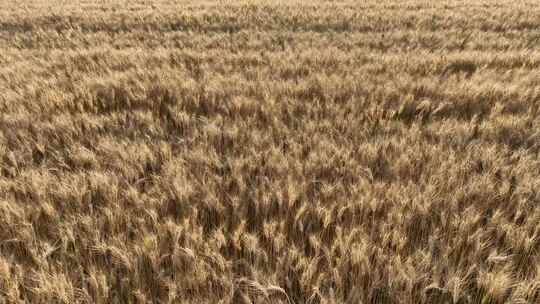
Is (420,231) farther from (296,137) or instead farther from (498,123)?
(498,123)

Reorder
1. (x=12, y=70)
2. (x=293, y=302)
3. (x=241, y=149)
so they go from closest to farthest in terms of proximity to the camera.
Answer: (x=293, y=302) → (x=241, y=149) → (x=12, y=70)

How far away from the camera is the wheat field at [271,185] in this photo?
1.11m

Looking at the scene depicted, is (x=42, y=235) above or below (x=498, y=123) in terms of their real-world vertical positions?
below

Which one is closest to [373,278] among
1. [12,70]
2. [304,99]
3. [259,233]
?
[259,233]

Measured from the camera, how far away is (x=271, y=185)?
1.61 m

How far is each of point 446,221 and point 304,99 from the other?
1.85 metres

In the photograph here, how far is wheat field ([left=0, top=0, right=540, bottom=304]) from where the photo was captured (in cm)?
111

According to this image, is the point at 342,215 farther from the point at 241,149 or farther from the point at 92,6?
the point at 92,6

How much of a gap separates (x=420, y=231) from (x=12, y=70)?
15.9 ft

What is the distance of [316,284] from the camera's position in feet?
3.57

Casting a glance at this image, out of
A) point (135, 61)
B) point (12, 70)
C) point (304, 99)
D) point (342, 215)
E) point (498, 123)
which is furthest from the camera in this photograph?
point (135, 61)

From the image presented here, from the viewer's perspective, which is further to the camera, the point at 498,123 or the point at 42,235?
the point at 498,123

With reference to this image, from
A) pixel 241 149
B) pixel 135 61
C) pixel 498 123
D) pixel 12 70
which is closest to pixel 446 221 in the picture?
pixel 241 149

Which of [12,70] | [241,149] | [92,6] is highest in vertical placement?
[92,6]
